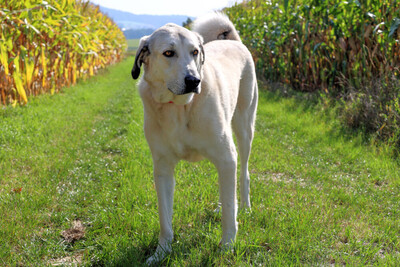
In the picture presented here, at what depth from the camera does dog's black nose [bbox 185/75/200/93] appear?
7.32 ft

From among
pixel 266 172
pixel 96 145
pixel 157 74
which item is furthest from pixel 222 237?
pixel 96 145

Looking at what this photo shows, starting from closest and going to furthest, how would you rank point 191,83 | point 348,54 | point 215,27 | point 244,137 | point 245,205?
point 191,83 → point 245,205 → point 244,137 → point 215,27 → point 348,54

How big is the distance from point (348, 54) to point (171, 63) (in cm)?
538

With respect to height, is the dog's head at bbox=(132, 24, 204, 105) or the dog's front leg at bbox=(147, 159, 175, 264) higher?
the dog's head at bbox=(132, 24, 204, 105)

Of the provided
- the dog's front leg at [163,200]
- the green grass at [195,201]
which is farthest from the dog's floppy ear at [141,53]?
the green grass at [195,201]

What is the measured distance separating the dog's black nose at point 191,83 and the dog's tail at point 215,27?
191 cm

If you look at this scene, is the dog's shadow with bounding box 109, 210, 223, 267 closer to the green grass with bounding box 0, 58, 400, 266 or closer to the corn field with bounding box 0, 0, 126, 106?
the green grass with bounding box 0, 58, 400, 266

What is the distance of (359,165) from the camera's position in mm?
4312

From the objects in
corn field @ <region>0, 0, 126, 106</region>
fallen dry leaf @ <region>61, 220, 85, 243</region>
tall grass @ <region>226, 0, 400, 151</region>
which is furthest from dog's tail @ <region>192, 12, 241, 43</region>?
corn field @ <region>0, 0, 126, 106</region>

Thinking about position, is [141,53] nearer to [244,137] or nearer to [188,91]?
[188,91]

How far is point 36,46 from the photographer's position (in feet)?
24.2

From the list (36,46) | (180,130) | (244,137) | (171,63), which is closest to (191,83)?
(171,63)

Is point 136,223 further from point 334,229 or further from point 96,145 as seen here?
point 96,145

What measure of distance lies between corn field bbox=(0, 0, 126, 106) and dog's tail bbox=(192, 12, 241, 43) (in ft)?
9.19
